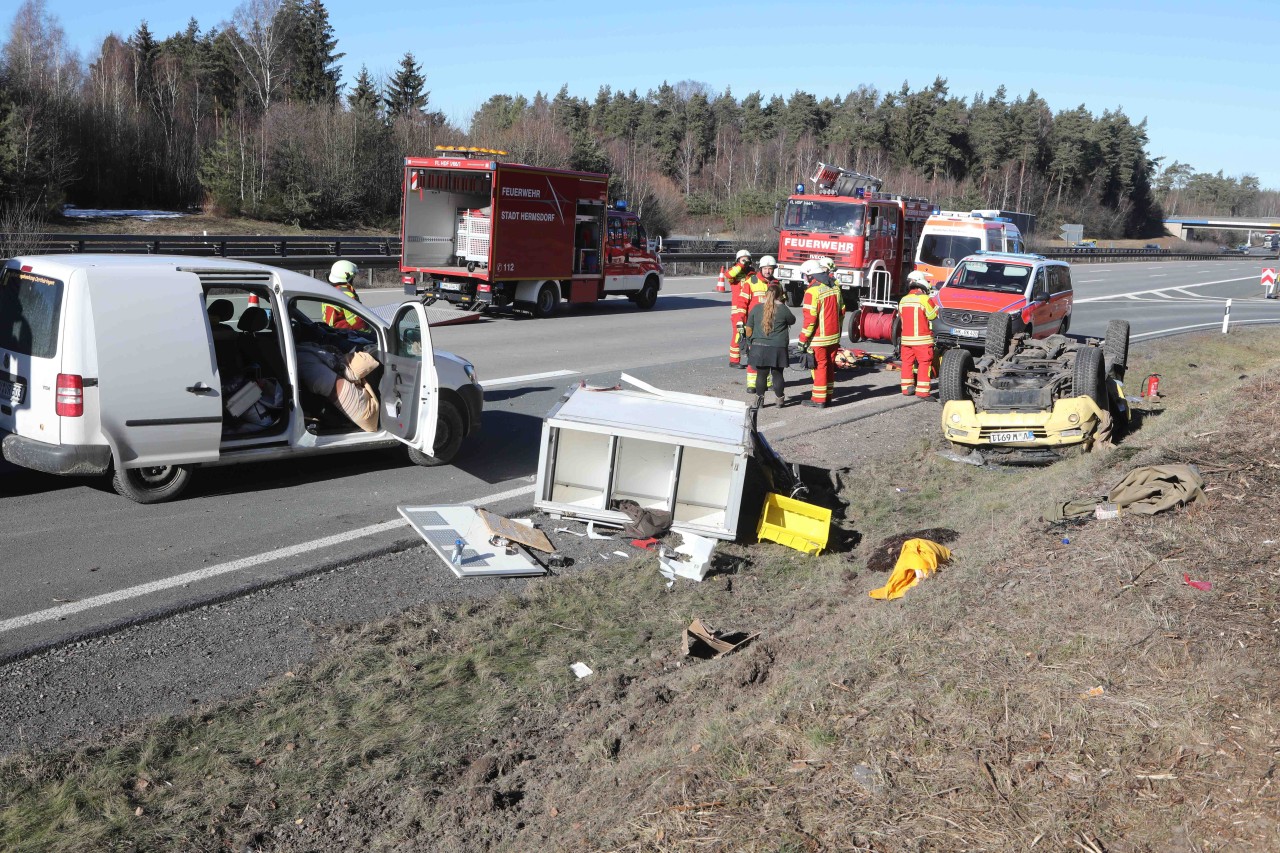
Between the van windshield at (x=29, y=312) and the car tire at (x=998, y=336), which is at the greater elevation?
the car tire at (x=998, y=336)

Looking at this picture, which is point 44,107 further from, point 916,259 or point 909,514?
point 909,514

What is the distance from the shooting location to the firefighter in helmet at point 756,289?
1200cm

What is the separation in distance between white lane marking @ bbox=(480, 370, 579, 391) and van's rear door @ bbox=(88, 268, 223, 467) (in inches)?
207

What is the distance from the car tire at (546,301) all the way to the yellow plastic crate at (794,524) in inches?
563

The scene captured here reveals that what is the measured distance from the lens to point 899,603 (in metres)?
5.70

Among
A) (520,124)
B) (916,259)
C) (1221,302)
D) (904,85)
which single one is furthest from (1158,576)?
(904,85)

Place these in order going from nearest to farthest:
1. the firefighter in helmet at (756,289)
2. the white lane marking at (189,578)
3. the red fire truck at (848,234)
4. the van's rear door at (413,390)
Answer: the white lane marking at (189,578) < the van's rear door at (413,390) < the firefighter in helmet at (756,289) < the red fire truck at (848,234)

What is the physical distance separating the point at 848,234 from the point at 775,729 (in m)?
20.7

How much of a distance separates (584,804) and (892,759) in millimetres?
1158

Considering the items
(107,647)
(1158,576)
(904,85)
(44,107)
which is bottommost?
(107,647)

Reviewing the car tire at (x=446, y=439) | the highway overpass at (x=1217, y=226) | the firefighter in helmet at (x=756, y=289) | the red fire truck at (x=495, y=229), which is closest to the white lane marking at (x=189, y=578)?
the car tire at (x=446, y=439)

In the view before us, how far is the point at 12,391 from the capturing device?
6922mm

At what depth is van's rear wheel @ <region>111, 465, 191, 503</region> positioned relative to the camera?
23.3 feet

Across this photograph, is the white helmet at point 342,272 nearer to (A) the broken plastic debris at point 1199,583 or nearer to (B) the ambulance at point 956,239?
(A) the broken plastic debris at point 1199,583
